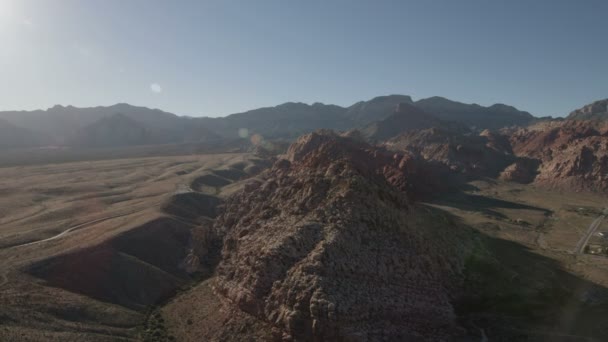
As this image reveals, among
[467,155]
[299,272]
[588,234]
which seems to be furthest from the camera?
[467,155]

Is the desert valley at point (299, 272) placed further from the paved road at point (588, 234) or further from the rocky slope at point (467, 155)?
the rocky slope at point (467, 155)

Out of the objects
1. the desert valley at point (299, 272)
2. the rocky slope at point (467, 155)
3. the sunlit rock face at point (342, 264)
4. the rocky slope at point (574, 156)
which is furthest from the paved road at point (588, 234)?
the rocky slope at point (467, 155)

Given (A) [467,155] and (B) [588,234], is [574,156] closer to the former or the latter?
(A) [467,155]

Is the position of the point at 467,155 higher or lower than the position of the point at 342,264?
higher

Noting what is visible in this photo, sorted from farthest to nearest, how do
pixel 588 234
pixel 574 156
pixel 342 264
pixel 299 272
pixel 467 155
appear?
pixel 467 155 < pixel 574 156 < pixel 588 234 < pixel 342 264 < pixel 299 272

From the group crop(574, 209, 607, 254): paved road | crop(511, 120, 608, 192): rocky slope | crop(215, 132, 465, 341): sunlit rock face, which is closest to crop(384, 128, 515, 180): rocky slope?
crop(511, 120, 608, 192): rocky slope

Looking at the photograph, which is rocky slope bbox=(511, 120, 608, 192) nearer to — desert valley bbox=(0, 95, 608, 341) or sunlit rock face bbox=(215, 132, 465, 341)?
desert valley bbox=(0, 95, 608, 341)

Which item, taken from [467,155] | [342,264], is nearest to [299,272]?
[342,264]
